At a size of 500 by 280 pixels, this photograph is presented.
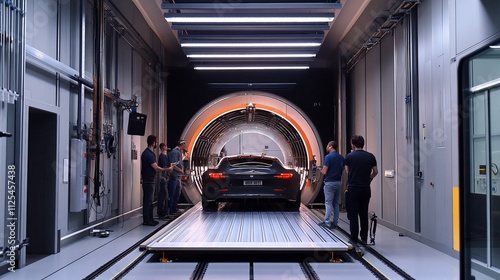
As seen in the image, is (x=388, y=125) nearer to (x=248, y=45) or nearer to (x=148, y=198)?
(x=248, y=45)

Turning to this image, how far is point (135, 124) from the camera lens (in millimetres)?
9930

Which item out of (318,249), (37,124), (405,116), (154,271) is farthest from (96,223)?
(405,116)

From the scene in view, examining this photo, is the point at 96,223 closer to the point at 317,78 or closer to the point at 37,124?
the point at 37,124

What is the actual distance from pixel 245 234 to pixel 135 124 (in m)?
4.09

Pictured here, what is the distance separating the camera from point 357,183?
273 inches

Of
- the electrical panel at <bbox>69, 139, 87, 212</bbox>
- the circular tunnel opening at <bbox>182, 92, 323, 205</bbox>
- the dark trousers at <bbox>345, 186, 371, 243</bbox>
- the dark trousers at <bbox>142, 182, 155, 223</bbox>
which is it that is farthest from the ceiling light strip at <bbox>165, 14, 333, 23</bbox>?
the circular tunnel opening at <bbox>182, 92, 323, 205</bbox>

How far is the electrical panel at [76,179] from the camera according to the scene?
726 cm

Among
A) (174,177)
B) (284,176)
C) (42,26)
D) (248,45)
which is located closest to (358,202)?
(284,176)

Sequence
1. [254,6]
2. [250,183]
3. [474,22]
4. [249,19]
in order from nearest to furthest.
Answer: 1. [474,22]
2. [254,6]
3. [249,19]
4. [250,183]

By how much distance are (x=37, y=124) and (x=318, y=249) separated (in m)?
3.94

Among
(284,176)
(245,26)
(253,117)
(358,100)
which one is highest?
(245,26)

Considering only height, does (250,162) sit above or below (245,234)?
above

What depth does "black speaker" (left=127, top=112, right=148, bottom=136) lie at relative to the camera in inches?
389

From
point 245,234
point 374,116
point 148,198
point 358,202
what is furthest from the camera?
point 374,116
